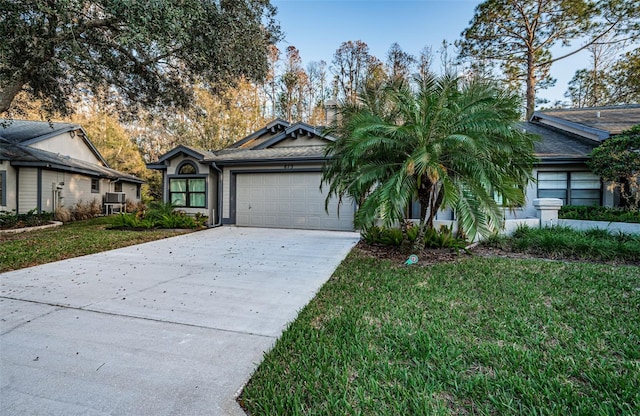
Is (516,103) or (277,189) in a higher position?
(516,103)

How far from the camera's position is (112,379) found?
2.38 m

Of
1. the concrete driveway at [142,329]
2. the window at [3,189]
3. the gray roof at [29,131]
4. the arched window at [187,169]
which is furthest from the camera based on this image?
the gray roof at [29,131]

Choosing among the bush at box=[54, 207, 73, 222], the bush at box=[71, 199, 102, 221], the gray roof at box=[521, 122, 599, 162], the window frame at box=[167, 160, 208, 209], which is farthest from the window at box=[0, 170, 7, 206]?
the gray roof at box=[521, 122, 599, 162]

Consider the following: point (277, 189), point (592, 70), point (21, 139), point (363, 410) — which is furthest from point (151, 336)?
point (592, 70)

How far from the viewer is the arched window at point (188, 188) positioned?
1340 cm

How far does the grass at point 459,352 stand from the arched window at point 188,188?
10.3 m

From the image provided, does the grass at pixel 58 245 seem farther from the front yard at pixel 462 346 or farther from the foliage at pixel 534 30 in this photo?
the foliage at pixel 534 30

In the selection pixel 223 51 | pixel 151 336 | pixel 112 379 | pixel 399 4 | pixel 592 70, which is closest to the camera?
pixel 112 379

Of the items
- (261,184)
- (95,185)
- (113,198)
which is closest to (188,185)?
(261,184)

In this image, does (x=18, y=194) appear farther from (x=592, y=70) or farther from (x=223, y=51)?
(x=592, y=70)

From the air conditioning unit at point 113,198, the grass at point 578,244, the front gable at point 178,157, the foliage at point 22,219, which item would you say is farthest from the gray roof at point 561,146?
the air conditioning unit at point 113,198

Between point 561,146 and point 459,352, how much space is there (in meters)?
11.9

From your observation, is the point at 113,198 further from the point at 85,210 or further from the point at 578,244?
the point at 578,244

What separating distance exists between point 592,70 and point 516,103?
2285 centimetres
